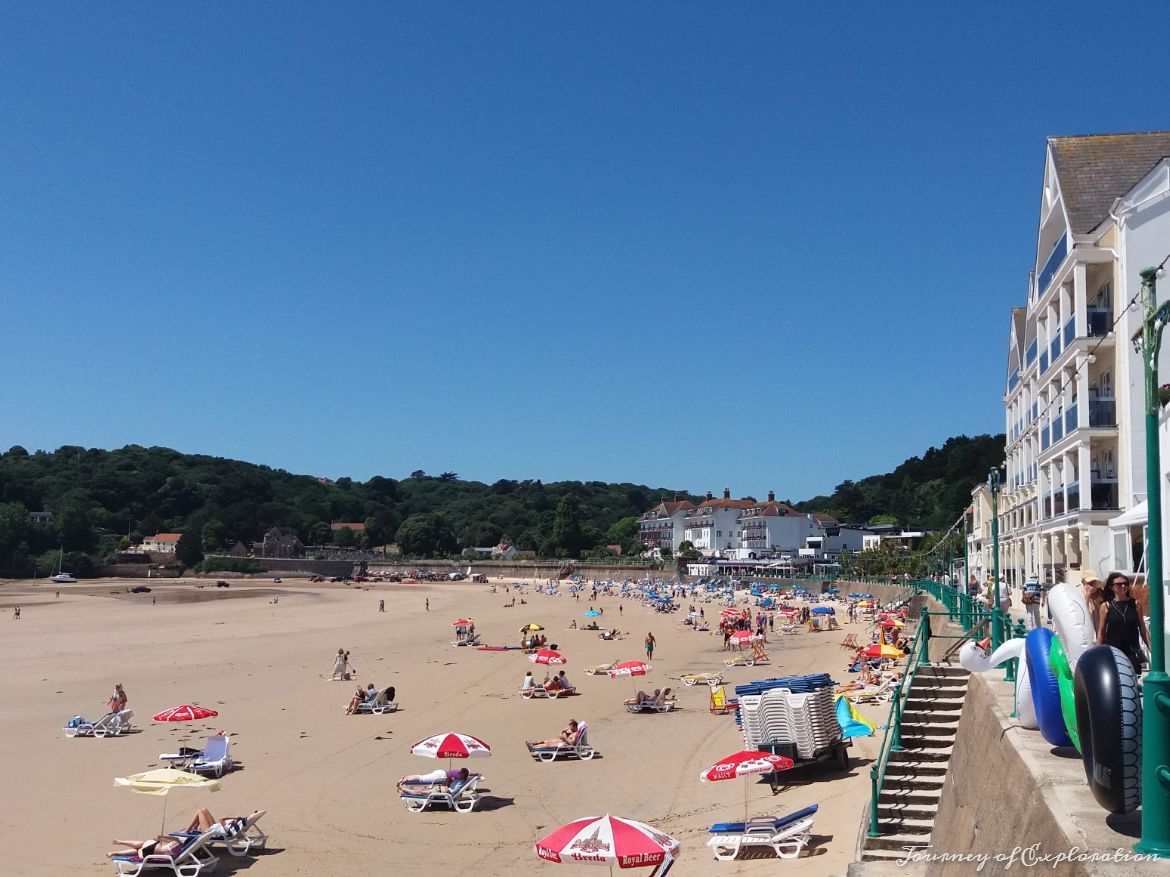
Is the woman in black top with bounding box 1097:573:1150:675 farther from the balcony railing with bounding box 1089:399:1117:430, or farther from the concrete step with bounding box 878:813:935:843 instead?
the balcony railing with bounding box 1089:399:1117:430

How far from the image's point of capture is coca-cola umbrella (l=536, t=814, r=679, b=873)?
972 cm

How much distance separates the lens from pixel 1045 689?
7059 mm

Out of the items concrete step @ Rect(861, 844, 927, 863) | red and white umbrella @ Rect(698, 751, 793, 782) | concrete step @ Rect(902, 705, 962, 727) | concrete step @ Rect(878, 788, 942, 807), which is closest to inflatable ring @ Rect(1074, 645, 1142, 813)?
concrete step @ Rect(861, 844, 927, 863)

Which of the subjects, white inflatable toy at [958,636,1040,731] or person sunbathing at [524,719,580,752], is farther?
person sunbathing at [524,719,580,752]

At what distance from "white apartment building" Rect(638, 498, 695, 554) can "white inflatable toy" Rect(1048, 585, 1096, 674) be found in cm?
12722

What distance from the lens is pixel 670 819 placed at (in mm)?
13328

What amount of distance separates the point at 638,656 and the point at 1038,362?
16863mm

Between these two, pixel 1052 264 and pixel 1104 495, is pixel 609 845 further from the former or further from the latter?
pixel 1052 264

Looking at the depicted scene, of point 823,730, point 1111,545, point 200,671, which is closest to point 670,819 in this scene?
point 823,730

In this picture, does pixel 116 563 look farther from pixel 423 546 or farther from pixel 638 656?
pixel 638 656

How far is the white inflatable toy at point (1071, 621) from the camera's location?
6.41 meters

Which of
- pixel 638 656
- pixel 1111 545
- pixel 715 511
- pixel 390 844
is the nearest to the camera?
pixel 390 844

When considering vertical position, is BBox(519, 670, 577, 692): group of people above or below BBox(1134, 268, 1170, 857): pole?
below

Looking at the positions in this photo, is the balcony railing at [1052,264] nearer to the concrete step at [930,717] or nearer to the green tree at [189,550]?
the concrete step at [930,717]
